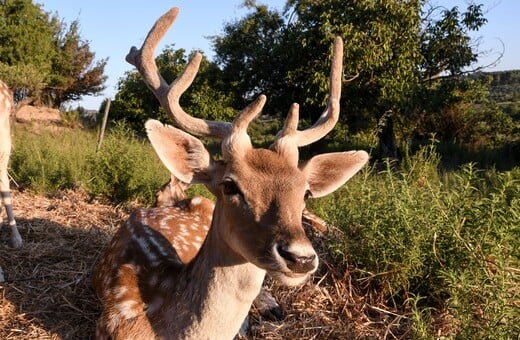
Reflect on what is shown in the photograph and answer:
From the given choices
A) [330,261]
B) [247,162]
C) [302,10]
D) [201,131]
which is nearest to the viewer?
[247,162]

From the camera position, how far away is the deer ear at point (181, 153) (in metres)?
2.53

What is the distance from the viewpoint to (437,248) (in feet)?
11.3

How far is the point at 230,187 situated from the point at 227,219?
158mm

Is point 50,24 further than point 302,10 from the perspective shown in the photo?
Yes

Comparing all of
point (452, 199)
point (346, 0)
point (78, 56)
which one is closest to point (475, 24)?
point (346, 0)

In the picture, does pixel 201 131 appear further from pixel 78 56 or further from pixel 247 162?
pixel 78 56

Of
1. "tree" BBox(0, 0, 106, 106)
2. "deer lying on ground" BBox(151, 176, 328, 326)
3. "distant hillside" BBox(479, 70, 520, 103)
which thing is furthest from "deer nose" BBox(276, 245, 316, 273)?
"distant hillside" BBox(479, 70, 520, 103)

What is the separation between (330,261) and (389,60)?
11690 millimetres

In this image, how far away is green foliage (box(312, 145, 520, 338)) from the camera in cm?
287

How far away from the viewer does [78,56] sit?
31031 millimetres

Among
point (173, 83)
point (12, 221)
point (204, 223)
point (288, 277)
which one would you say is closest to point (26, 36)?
point (12, 221)

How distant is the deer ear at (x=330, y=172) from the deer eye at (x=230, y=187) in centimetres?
52

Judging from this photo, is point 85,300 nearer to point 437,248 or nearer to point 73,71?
point 437,248

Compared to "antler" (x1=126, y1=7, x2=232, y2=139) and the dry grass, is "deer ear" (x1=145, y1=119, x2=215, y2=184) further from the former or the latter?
the dry grass
